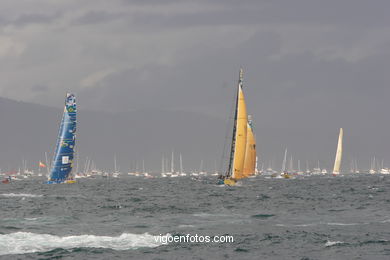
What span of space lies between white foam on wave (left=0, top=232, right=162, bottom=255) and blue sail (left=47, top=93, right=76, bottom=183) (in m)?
87.7

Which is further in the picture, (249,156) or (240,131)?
(249,156)

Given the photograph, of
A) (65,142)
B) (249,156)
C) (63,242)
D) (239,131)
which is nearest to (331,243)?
(63,242)

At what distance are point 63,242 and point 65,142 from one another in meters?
92.4

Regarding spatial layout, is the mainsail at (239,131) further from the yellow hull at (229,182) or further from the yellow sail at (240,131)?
the yellow hull at (229,182)

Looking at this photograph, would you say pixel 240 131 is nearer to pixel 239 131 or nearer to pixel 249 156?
pixel 239 131

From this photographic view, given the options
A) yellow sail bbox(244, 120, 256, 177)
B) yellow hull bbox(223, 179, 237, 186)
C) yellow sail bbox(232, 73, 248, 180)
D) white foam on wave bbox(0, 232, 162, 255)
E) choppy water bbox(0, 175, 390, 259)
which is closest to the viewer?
choppy water bbox(0, 175, 390, 259)

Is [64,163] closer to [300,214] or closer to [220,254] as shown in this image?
[300,214]

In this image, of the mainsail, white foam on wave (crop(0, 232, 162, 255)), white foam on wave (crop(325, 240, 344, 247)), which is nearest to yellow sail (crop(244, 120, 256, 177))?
the mainsail

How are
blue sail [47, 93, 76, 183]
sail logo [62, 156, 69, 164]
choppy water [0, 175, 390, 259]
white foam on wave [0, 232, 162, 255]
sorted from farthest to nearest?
sail logo [62, 156, 69, 164]
blue sail [47, 93, 76, 183]
white foam on wave [0, 232, 162, 255]
choppy water [0, 175, 390, 259]

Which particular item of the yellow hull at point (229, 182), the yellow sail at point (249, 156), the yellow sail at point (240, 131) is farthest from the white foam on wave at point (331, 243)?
the yellow sail at point (249, 156)

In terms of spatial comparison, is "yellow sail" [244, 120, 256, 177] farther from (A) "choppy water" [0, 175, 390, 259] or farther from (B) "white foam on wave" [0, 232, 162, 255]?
(B) "white foam on wave" [0, 232, 162, 255]

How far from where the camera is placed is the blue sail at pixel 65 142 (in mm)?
135375

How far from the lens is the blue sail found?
444 feet

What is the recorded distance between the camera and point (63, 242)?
44875mm
